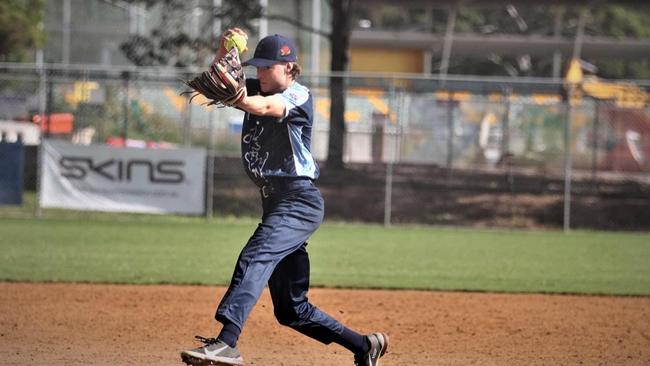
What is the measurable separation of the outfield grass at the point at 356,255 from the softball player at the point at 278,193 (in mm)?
5384

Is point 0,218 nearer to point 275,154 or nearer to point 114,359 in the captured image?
point 114,359

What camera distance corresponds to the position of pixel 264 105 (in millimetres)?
5461

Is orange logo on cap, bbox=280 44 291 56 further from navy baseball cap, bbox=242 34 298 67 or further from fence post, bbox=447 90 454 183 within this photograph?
fence post, bbox=447 90 454 183

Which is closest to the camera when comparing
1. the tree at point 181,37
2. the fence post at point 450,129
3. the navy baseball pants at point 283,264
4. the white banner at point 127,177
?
the navy baseball pants at point 283,264

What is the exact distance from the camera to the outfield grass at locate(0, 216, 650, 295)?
459 inches

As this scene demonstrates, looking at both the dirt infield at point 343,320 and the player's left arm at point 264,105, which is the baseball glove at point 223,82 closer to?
the player's left arm at point 264,105

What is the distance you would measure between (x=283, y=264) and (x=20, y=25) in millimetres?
24833

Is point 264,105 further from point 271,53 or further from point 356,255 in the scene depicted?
point 356,255

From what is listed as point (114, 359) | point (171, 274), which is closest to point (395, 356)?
point (114, 359)

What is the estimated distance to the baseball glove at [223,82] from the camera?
5.27 m

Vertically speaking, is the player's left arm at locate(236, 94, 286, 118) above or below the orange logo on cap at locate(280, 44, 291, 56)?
below

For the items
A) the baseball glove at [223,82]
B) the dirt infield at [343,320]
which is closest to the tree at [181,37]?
the dirt infield at [343,320]

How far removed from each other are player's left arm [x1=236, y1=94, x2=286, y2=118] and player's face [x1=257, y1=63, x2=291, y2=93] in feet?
0.61

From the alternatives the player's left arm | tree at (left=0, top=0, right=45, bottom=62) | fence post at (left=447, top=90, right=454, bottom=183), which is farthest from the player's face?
tree at (left=0, top=0, right=45, bottom=62)
